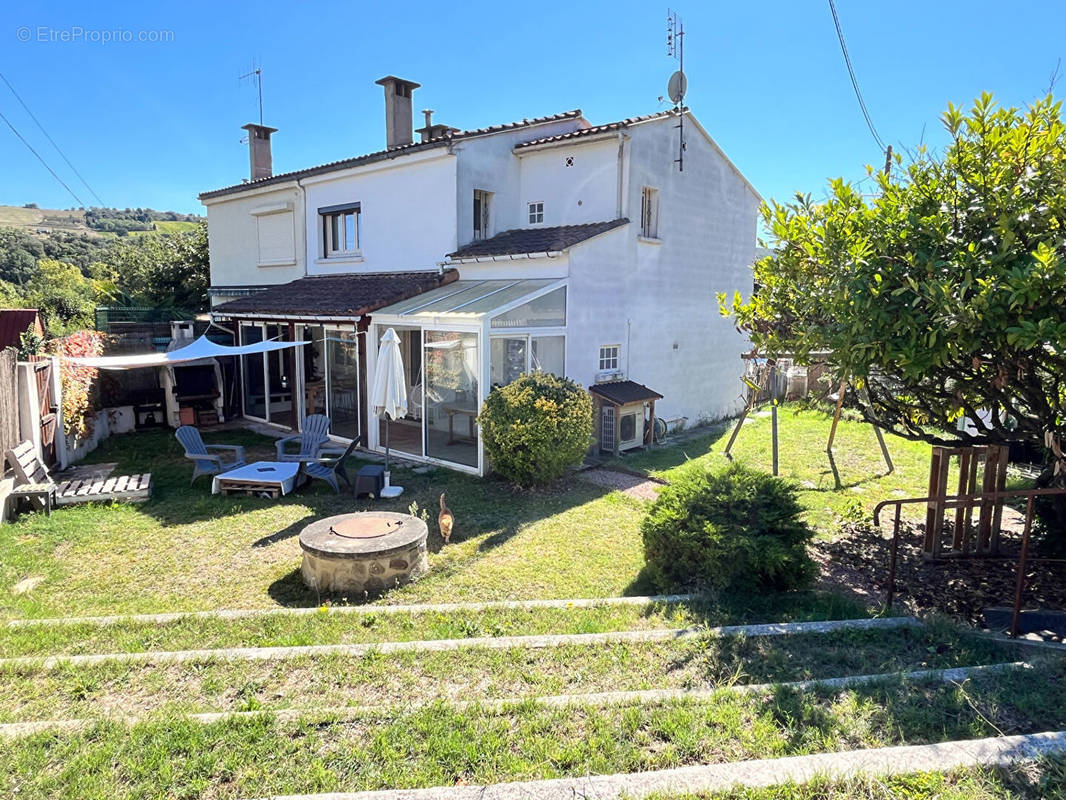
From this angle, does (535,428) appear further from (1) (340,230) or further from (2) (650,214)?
(1) (340,230)

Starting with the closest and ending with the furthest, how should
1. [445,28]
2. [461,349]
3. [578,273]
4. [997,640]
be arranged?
[997,640]
[461,349]
[578,273]
[445,28]

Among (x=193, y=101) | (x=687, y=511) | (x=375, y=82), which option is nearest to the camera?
(x=687, y=511)

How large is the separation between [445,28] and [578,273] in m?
7.47

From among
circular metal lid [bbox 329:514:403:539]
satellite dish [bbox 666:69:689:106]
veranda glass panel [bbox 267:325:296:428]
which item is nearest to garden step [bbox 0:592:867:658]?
circular metal lid [bbox 329:514:403:539]

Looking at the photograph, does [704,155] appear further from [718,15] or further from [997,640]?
[997,640]

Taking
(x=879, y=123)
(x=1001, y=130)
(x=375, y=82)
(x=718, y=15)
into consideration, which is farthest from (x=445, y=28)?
(x=1001, y=130)

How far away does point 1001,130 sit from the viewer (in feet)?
19.1

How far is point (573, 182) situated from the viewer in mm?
15617

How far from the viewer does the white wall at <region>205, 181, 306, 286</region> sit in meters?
19.6

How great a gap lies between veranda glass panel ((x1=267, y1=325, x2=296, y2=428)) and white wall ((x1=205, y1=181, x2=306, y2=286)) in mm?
2685

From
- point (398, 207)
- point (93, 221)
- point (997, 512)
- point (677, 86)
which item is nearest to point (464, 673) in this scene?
point (997, 512)

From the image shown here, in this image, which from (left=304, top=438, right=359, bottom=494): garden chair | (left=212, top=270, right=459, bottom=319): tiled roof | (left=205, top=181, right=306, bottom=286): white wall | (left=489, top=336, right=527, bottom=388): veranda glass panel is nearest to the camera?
(left=304, top=438, right=359, bottom=494): garden chair

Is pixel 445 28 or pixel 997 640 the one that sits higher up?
pixel 445 28

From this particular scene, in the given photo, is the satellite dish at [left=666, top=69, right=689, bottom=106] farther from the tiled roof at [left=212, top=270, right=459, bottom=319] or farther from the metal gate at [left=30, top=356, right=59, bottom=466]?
the metal gate at [left=30, top=356, right=59, bottom=466]
